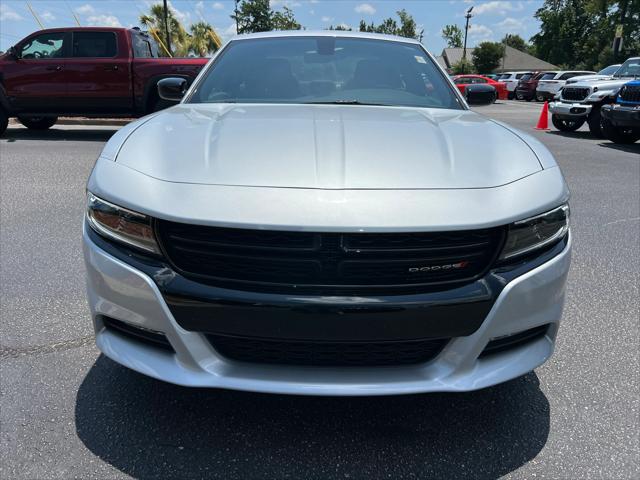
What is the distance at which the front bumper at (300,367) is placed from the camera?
5.90ft

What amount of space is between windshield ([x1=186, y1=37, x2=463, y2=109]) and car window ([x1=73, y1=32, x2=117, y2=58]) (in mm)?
7664

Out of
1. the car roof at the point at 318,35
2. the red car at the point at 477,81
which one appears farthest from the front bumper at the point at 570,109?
the red car at the point at 477,81

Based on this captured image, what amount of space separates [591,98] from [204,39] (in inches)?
1312

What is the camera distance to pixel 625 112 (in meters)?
10.4

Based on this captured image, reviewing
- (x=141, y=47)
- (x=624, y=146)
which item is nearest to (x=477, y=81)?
(x=624, y=146)

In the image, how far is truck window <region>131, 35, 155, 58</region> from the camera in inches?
405

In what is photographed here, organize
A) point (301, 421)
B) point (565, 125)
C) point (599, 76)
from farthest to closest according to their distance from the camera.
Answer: point (565, 125) → point (599, 76) → point (301, 421)

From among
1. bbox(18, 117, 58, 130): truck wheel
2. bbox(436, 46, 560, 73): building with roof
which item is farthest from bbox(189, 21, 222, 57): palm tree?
bbox(436, 46, 560, 73): building with roof

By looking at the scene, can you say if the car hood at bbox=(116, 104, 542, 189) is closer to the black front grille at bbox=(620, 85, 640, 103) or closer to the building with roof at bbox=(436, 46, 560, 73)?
the black front grille at bbox=(620, 85, 640, 103)

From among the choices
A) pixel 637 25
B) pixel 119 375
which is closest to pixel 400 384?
pixel 119 375

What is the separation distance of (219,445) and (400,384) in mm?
734

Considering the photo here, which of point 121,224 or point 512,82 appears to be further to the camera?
point 512,82

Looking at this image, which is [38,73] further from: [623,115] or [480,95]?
[623,115]

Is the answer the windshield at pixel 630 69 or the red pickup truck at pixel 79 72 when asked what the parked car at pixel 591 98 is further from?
the red pickup truck at pixel 79 72
